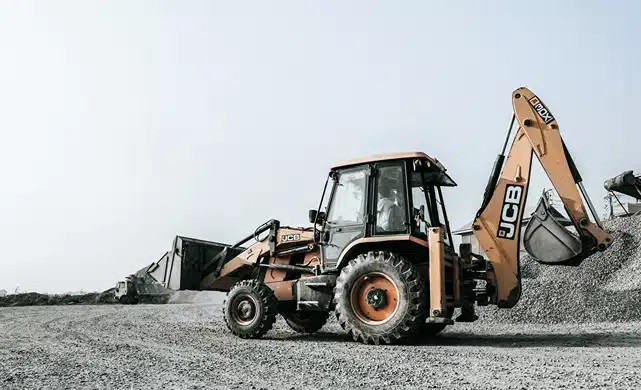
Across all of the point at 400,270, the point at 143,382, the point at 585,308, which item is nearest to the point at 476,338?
the point at 400,270

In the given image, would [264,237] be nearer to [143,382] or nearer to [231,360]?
[231,360]

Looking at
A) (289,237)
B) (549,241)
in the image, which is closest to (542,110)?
(549,241)

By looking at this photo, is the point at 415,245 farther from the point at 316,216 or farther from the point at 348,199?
the point at 316,216

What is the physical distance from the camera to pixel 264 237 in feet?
35.4

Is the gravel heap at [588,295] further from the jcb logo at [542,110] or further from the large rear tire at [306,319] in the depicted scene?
the jcb logo at [542,110]

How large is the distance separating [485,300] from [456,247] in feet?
4.50

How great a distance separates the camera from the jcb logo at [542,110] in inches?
376

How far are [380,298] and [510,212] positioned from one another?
2488 mm

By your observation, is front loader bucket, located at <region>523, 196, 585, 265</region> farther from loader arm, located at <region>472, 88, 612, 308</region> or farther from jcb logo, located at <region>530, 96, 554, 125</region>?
jcb logo, located at <region>530, 96, 554, 125</region>

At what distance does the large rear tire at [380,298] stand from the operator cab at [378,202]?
1.68 ft

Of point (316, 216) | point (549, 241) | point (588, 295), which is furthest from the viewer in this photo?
point (588, 295)

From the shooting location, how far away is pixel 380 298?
8.59 meters

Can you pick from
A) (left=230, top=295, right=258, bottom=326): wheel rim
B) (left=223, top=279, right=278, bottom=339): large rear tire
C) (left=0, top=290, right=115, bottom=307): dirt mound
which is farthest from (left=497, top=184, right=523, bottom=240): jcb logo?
(left=0, top=290, right=115, bottom=307): dirt mound

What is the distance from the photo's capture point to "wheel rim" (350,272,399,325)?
28.2 feet
